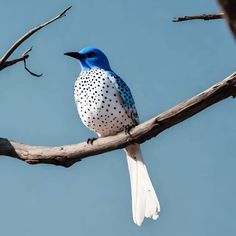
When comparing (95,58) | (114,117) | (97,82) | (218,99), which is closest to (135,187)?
(114,117)

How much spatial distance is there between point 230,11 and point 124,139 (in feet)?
9.17

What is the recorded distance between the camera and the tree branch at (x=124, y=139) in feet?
9.26

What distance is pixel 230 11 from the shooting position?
844 mm

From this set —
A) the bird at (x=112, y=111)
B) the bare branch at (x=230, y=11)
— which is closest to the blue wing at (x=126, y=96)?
the bird at (x=112, y=111)

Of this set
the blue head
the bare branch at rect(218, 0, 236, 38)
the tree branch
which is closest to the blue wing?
the blue head

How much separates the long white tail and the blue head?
1228 mm

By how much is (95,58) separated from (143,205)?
2.16 meters

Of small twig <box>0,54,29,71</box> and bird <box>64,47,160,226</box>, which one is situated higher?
small twig <box>0,54,29,71</box>

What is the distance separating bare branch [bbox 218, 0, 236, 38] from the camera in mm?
841

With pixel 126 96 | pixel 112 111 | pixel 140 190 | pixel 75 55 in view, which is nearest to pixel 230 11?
pixel 140 190

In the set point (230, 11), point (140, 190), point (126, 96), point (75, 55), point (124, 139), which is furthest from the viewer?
point (75, 55)

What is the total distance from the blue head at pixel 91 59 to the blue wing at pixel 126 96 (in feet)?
1.16

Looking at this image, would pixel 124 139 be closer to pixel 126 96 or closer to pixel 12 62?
pixel 12 62

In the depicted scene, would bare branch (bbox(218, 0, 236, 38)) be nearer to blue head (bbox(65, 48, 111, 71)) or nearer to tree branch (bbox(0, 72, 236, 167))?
tree branch (bbox(0, 72, 236, 167))
